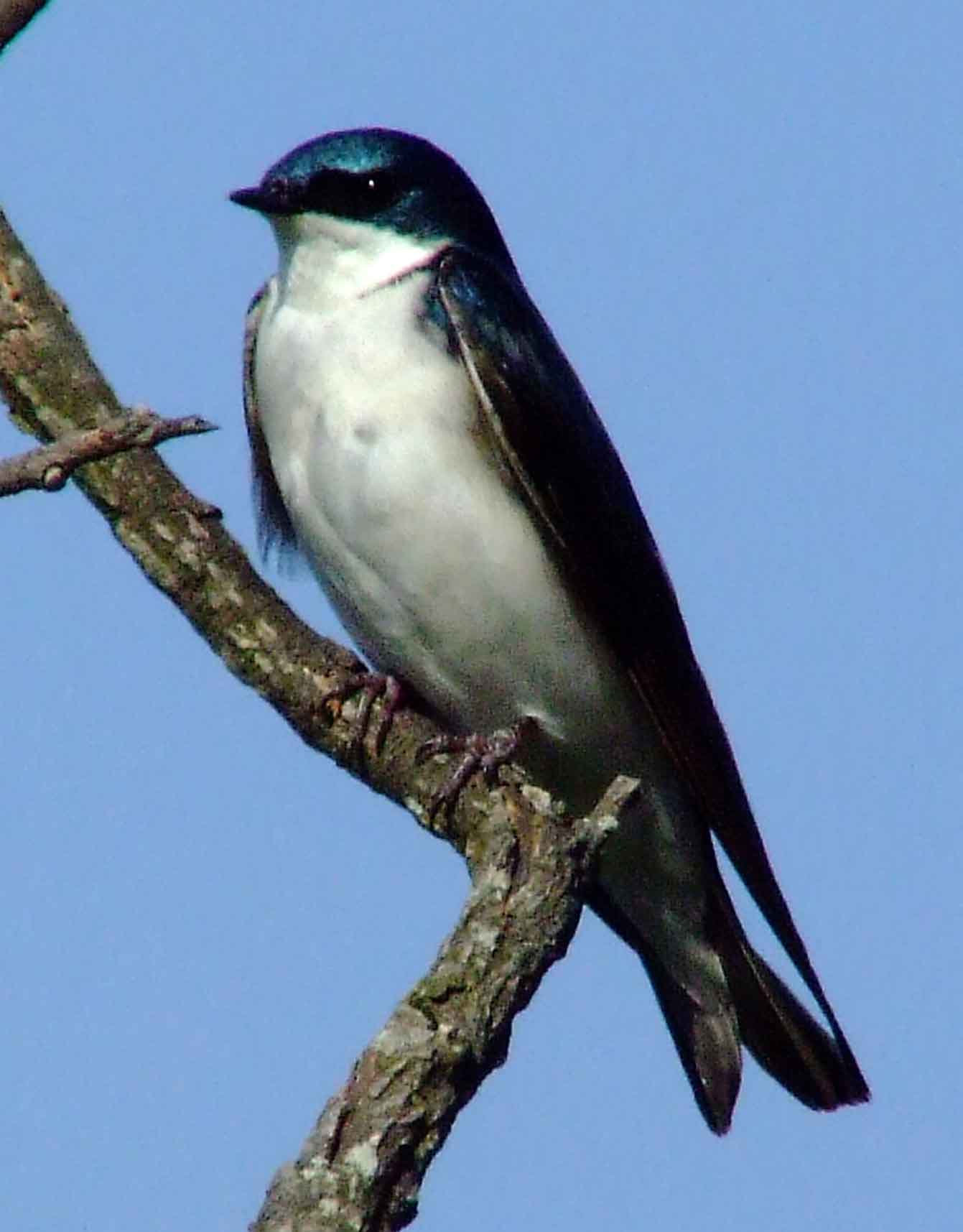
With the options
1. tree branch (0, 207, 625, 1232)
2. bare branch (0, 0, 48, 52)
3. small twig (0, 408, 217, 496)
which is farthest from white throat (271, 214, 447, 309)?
small twig (0, 408, 217, 496)

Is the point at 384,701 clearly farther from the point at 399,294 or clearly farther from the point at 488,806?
the point at 399,294

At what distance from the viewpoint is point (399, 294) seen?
19.0 ft

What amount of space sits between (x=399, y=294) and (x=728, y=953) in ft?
6.47

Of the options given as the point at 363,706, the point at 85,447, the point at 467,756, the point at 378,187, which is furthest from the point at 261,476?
the point at 85,447

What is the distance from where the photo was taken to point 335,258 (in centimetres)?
587

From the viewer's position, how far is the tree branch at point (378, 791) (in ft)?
13.0

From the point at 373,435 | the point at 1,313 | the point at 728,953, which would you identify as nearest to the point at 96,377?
the point at 1,313

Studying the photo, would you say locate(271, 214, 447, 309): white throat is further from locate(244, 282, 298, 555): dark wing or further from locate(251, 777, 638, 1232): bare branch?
locate(251, 777, 638, 1232): bare branch

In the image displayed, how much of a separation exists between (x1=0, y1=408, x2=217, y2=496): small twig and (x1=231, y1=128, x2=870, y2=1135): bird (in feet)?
4.83

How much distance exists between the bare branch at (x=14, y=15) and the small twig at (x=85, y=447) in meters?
0.81

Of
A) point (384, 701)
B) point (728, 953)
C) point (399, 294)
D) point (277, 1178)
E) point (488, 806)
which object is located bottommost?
point (277, 1178)

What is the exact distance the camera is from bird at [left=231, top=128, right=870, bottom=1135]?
18.6ft

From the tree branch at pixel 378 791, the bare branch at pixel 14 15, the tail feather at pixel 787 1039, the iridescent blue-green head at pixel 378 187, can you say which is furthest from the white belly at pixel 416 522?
the bare branch at pixel 14 15

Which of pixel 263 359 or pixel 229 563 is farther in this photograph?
pixel 263 359
